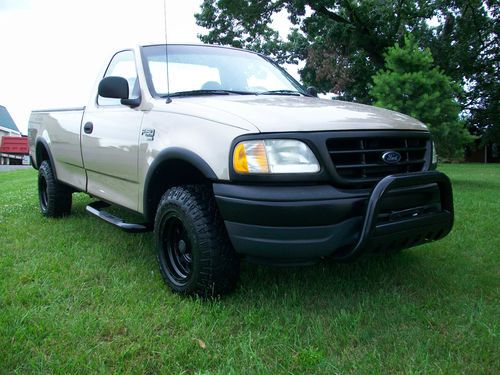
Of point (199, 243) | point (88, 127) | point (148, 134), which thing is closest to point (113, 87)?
point (148, 134)

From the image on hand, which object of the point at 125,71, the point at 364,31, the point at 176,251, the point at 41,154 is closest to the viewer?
the point at 176,251

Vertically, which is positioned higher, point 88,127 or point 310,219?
point 88,127

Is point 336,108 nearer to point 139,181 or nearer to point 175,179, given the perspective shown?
point 175,179

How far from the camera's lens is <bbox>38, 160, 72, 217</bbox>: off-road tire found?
5.54 meters

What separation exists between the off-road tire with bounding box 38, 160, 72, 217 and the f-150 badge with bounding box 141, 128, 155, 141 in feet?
8.34

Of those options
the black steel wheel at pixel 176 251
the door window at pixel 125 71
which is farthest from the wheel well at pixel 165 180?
the door window at pixel 125 71

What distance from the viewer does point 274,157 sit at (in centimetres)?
260

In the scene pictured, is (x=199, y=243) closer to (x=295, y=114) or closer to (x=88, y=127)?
(x=295, y=114)

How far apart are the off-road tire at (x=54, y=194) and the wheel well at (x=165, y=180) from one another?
2460 millimetres

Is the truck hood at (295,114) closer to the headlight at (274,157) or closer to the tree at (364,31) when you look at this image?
the headlight at (274,157)

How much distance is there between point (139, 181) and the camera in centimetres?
355

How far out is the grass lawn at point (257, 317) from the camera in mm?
2342

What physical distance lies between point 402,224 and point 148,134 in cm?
183

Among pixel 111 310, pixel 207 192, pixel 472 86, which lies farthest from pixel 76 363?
pixel 472 86
